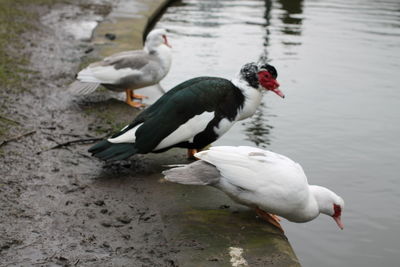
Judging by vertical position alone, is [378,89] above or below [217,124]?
below

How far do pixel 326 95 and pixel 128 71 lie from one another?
9.10 ft

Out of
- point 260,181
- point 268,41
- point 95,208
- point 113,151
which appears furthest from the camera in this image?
point 268,41

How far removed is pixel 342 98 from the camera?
7.25 metres

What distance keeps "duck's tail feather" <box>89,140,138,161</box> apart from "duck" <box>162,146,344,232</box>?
0.60 meters

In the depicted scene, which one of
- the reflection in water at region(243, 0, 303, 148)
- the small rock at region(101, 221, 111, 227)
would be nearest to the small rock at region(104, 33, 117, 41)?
the reflection in water at region(243, 0, 303, 148)

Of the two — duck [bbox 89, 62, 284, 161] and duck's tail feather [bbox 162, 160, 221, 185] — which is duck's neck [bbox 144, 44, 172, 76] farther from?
duck's tail feather [bbox 162, 160, 221, 185]

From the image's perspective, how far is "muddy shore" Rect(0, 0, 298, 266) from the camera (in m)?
3.31

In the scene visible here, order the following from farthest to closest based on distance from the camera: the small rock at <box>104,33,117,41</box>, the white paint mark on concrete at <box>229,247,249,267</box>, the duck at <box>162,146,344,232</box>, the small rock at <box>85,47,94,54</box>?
the small rock at <box>104,33,117,41</box> → the small rock at <box>85,47,94,54</box> → the duck at <box>162,146,344,232</box> → the white paint mark on concrete at <box>229,247,249,267</box>

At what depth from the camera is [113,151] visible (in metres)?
4.26

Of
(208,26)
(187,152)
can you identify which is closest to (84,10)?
(208,26)

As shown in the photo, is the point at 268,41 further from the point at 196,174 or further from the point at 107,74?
the point at 196,174

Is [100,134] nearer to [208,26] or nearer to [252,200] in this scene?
[252,200]

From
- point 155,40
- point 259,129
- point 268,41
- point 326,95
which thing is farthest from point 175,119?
point 268,41

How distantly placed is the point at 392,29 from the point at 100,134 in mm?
7470
